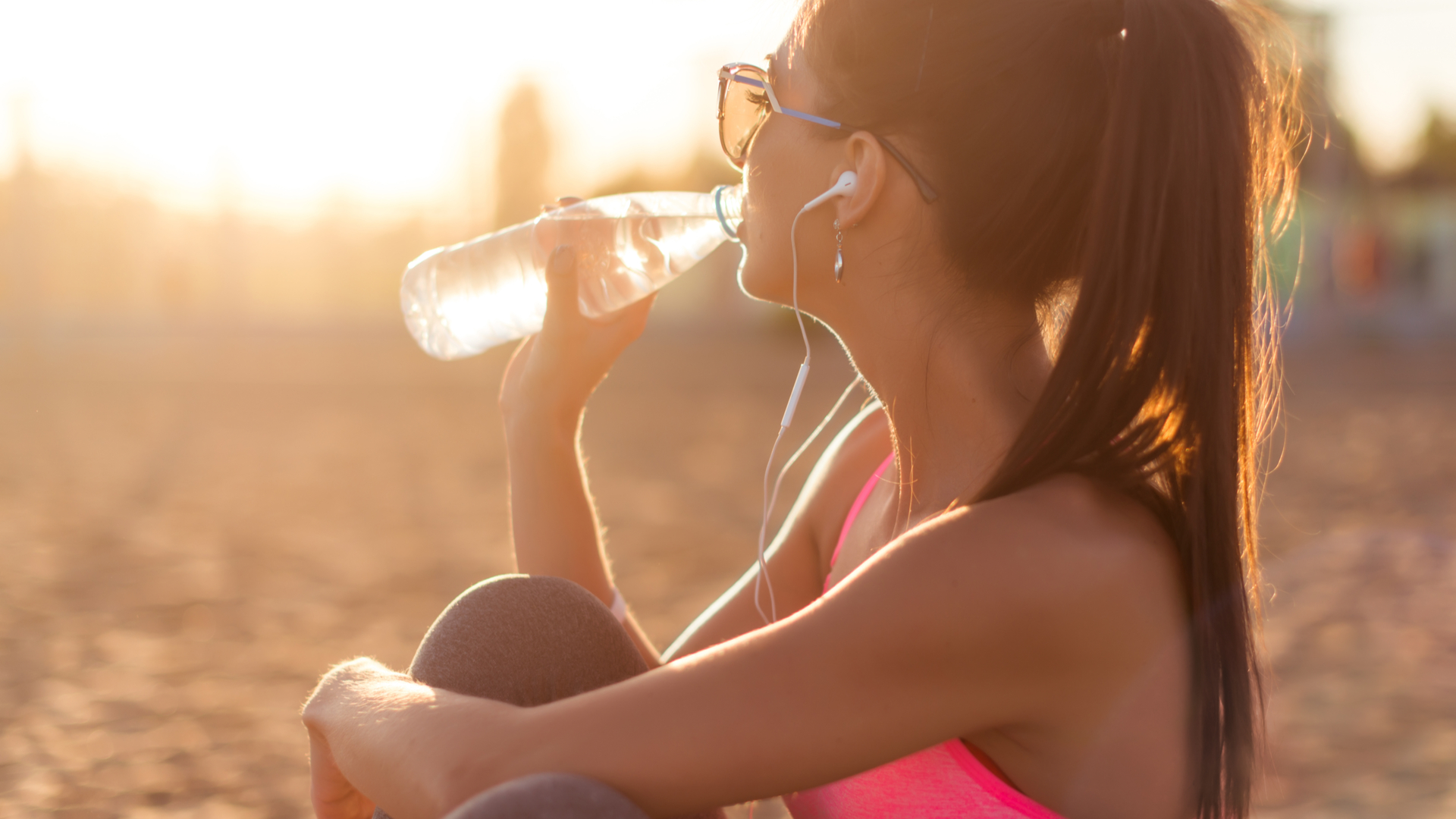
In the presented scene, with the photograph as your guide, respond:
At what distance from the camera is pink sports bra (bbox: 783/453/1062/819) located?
1.46m

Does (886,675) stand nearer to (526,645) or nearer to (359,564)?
(526,645)

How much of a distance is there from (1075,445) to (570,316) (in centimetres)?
126

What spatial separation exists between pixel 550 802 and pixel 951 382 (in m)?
0.83

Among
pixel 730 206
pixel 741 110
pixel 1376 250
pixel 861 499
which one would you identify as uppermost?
pixel 741 110

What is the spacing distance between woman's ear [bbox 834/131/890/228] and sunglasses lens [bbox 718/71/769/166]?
22 centimetres

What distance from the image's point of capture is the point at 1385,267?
2706cm

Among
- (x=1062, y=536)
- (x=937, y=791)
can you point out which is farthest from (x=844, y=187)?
(x=937, y=791)

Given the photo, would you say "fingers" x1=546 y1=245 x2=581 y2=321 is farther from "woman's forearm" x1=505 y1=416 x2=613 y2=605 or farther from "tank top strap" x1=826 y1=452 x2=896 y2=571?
"tank top strap" x1=826 y1=452 x2=896 y2=571

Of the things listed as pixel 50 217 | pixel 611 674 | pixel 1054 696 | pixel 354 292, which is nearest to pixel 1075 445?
pixel 1054 696

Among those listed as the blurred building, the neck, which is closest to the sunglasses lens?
the neck

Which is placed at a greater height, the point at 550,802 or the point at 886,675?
the point at 886,675

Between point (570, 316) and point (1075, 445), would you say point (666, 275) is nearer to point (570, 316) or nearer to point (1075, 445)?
point (570, 316)

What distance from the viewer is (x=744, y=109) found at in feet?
6.42

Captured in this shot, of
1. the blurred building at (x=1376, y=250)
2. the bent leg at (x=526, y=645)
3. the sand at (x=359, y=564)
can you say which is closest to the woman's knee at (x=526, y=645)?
the bent leg at (x=526, y=645)
